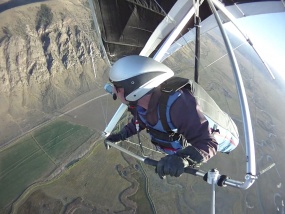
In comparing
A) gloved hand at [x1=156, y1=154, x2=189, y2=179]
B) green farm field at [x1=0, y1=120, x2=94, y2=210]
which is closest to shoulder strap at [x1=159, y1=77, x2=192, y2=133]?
gloved hand at [x1=156, y1=154, x2=189, y2=179]

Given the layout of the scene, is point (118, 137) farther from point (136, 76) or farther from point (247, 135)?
point (247, 135)

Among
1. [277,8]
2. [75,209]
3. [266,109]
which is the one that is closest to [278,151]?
[266,109]

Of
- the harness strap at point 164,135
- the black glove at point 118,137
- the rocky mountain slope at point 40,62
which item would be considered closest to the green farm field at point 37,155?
the rocky mountain slope at point 40,62

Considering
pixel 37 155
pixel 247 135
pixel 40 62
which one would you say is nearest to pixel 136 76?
pixel 247 135

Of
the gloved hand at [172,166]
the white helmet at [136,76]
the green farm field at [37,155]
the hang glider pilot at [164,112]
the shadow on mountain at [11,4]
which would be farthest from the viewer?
the shadow on mountain at [11,4]

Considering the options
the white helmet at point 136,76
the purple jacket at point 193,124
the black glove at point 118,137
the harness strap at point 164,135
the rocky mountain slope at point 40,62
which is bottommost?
the rocky mountain slope at point 40,62

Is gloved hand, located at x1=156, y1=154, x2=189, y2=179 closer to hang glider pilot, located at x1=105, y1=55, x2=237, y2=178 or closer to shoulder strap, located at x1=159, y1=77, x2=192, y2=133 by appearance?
hang glider pilot, located at x1=105, y1=55, x2=237, y2=178

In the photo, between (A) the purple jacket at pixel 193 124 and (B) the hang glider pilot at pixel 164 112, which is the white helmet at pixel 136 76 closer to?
(B) the hang glider pilot at pixel 164 112
